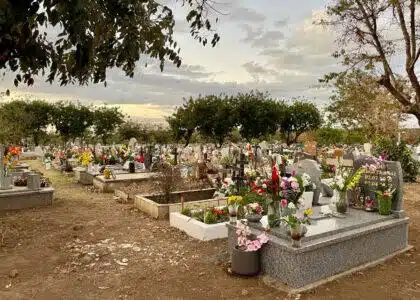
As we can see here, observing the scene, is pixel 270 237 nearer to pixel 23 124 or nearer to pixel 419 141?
pixel 419 141

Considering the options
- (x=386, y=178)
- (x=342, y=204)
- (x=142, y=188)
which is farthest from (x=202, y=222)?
(x=142, y=188)

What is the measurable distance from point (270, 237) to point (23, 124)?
40.2m

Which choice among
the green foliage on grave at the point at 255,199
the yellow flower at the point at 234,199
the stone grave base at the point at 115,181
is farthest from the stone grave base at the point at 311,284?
the stone grave base at the point at 115,181

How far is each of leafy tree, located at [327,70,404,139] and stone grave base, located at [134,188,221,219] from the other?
635 inches

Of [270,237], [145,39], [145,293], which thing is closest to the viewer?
[145,39]

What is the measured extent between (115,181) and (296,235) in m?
10.8

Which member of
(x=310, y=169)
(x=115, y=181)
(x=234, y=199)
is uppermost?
(x=310, y=169)

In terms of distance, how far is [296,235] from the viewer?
5.98 metres

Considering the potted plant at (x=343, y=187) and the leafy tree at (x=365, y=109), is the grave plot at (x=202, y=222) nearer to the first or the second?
the potted plant at (x=343, y=187)

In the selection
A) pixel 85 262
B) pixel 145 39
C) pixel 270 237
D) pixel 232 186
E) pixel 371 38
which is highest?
pixel 371 38

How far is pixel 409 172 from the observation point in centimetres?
1866

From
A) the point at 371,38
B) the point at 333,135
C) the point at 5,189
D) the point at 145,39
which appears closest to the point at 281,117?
the point at 333,135

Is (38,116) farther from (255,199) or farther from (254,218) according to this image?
(254,218)

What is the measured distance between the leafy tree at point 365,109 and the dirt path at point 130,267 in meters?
18.7
